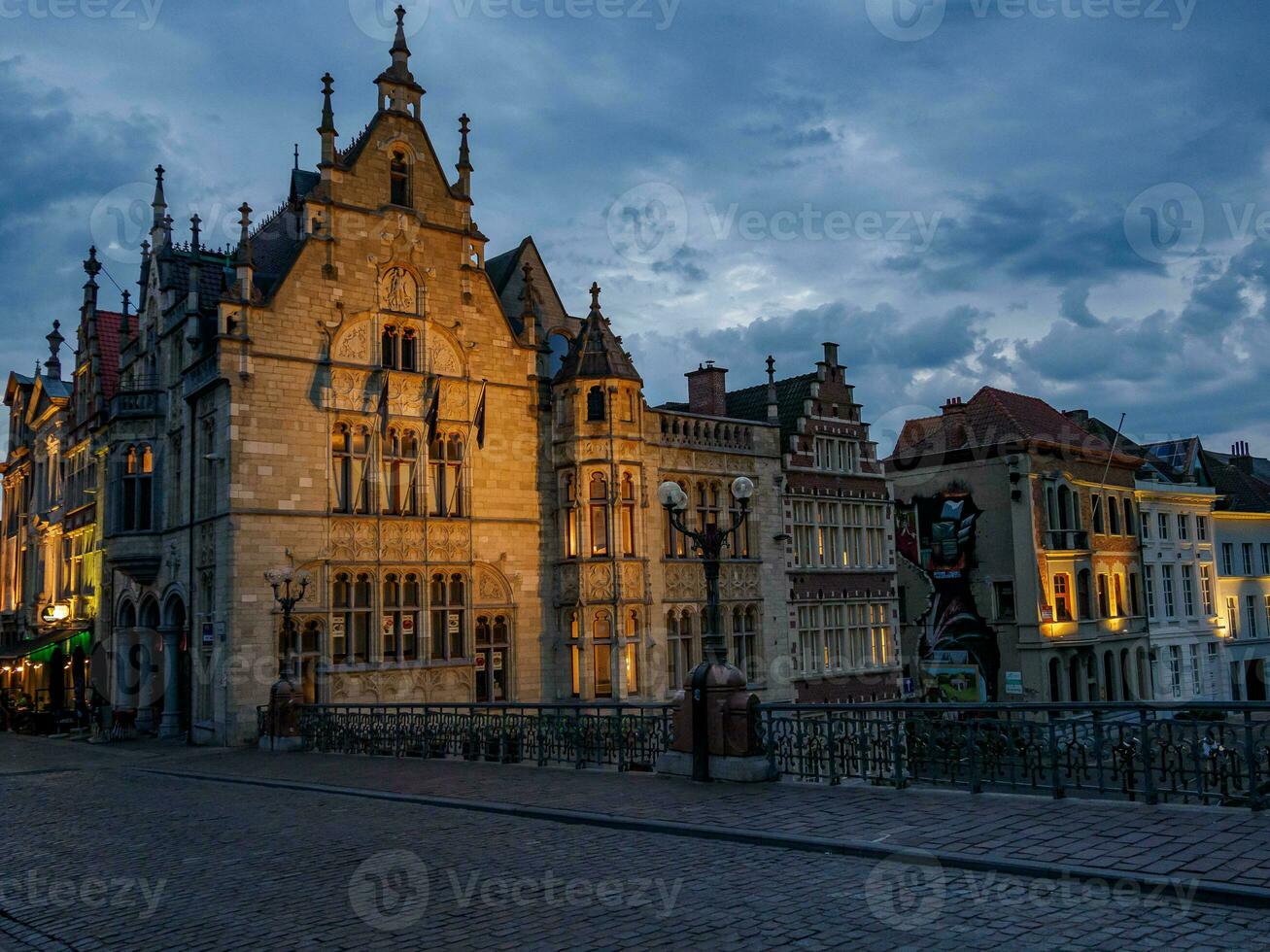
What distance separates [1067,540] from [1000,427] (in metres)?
5.08

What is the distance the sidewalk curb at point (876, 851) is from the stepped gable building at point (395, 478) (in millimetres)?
11839

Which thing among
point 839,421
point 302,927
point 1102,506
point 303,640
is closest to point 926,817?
point 302,927

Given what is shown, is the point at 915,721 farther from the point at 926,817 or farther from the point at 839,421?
the point at 839,421

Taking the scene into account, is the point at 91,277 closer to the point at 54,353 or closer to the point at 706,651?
the point at 54,353

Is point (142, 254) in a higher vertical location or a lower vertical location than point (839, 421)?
higher

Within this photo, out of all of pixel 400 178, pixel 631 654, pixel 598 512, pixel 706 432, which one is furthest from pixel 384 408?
pixel 706 432

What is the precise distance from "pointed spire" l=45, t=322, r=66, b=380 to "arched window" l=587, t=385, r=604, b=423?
26786 mm

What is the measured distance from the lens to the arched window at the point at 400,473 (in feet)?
92.2

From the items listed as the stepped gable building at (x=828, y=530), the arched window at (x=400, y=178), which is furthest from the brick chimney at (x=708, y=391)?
the arched window at (x=400, y=178)

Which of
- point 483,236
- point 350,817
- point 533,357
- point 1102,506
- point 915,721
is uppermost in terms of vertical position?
point 483,236

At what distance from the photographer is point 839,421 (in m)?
37.9

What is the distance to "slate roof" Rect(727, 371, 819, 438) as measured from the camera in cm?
3684

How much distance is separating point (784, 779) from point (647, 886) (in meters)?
6.60

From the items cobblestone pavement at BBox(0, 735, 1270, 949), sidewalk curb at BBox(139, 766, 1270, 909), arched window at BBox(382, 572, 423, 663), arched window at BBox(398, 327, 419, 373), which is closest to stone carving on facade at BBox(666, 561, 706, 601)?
arched window at BBox(382, 572, 423, 663)
